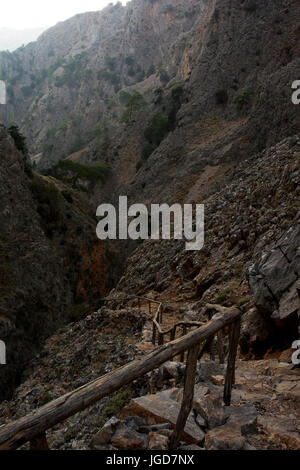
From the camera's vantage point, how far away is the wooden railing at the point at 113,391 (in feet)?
7.95

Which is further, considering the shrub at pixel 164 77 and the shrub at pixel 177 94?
the shrub at pixel 164 77

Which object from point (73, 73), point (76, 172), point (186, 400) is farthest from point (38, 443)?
point (73, 73)

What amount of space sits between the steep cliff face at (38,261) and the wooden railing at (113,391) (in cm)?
1616

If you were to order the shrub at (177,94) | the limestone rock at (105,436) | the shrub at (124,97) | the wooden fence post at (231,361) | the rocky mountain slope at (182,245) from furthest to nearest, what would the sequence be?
the shrub at (124,97), the shrub at (177,94), the rocky mountain slope at (182,245), the wooden fence post at (231,361), the limestone rock at (105,436)

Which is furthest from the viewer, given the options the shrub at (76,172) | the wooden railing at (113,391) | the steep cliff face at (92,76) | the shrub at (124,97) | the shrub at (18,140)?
the steep cliff face at (92,76)

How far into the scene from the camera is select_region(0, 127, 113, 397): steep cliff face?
19.7 metres

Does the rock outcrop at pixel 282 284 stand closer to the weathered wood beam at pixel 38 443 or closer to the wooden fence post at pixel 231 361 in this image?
the wooden fence post at pixel 231 361

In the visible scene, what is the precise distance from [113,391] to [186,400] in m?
0.74

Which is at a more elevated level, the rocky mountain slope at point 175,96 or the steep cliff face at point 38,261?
the rocky mountain slope at point 175,96

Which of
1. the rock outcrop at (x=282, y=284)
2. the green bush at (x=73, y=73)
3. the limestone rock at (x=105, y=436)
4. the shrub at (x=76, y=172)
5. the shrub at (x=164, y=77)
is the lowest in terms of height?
the limestone rock at (x=105, y=436)

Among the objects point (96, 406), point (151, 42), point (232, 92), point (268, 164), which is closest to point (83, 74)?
point (151, 42)

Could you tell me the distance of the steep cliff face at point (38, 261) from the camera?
64.7 feet

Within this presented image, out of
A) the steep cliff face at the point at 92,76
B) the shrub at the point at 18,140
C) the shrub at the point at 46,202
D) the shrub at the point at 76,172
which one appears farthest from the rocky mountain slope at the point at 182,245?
the steep cliff face at the point at 92,76


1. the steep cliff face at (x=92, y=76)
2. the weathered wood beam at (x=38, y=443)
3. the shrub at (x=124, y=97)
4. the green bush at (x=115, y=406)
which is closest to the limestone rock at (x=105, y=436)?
the weathered wood beam at (x=38, y=443)
